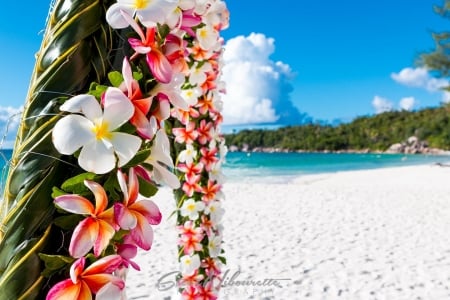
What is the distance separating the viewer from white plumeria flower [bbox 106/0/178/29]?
507 millimetres

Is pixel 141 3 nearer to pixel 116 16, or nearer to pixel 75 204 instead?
pixel 116 16

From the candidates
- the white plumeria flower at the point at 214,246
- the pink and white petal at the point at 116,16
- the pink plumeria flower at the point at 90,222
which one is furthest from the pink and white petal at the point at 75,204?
the white plumeria flower at the point at 214,246

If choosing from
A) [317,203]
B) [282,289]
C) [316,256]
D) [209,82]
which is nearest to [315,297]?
[282,289]

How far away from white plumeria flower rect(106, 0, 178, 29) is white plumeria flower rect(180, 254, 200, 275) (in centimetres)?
184

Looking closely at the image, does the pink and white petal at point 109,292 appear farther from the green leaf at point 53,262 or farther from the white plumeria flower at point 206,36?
the white plumeria flower at point 206,36

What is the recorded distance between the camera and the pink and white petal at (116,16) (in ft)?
A: 1.65

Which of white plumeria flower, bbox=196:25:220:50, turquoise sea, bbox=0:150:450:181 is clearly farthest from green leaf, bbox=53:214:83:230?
turquoise sea, bbox=0:150:450:181

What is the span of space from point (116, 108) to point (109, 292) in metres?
0.22

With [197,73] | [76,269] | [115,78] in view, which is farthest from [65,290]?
[197,73]

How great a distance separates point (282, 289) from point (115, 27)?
457 centimetres

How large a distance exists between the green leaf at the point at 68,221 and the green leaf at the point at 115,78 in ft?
0.55

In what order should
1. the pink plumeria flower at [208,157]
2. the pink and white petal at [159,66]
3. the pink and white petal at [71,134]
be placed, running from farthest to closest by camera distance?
the pink plumeria flower at [208,157] < the pink and white petal at [159,66] < the pink and white petal at [71,134]

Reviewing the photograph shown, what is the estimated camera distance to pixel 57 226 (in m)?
0.51

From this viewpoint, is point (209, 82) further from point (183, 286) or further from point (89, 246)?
point (89, 246)
